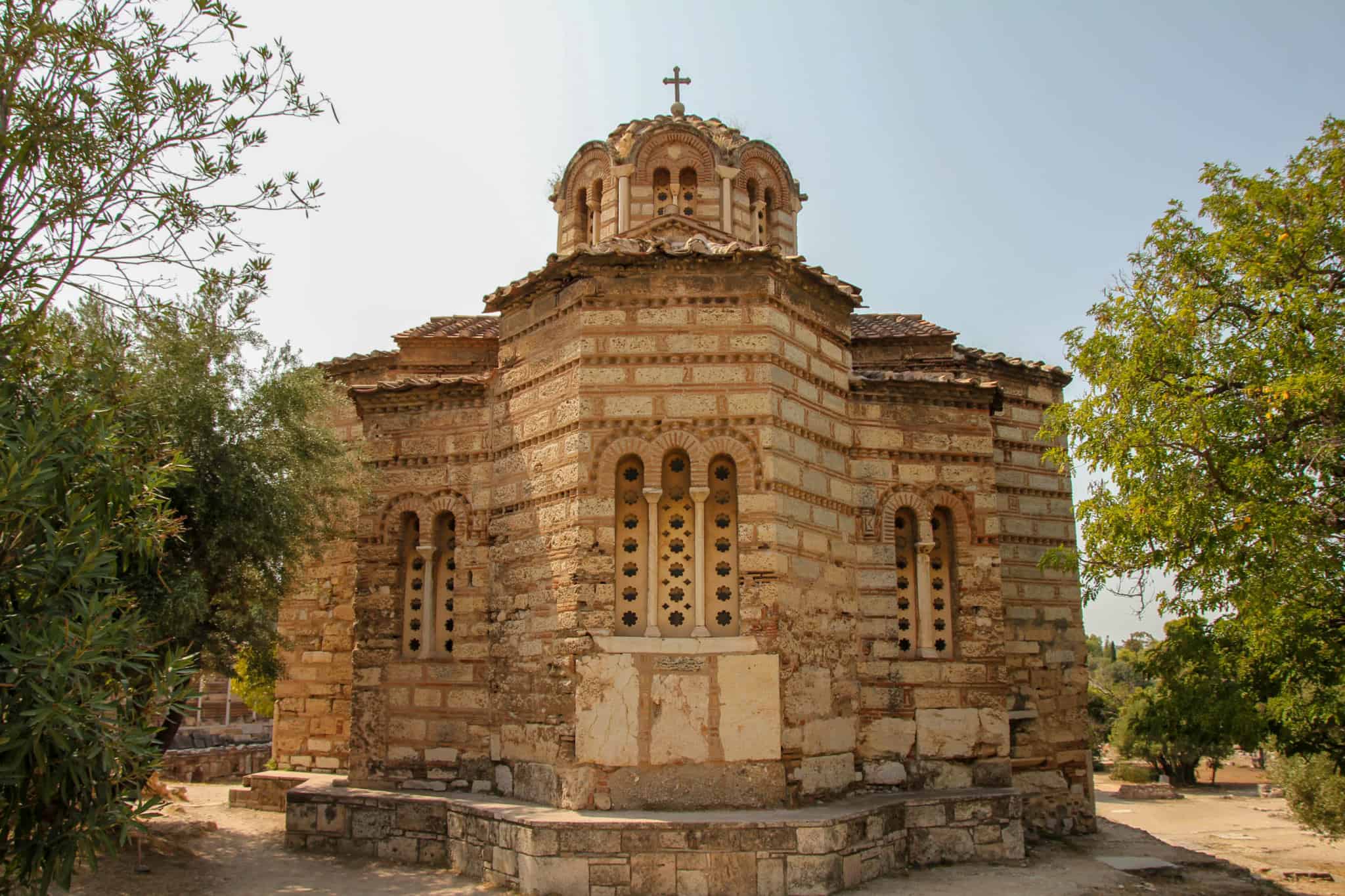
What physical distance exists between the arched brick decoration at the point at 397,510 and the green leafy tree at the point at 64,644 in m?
5.59

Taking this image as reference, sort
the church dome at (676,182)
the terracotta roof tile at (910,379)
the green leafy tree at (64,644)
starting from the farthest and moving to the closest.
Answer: the church dome at (676,182) < the terracotta roof tile at (910,379) < the green leafy tree at (64,644)

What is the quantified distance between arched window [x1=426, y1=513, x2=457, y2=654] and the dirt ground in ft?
8.00

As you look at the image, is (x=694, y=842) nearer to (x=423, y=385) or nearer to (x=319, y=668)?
(x=423, y=385)

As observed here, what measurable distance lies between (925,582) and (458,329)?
7.42 m

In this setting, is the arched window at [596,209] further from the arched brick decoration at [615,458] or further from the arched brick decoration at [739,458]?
the arched brick decoration at [739,458]

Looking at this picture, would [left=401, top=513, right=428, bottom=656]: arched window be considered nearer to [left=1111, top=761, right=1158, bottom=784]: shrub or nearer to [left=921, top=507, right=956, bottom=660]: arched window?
[left=921, top=507, right=956, bottom=660]: arched window

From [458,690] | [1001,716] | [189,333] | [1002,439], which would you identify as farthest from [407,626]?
[1002,439]

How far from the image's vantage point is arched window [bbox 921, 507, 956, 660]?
11.2 metres

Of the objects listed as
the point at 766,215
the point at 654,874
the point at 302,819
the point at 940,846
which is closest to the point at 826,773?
the point at 940,846

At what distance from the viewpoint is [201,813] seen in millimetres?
13125

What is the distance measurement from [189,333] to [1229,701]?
11.0 m

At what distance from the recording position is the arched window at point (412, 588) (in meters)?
11.6

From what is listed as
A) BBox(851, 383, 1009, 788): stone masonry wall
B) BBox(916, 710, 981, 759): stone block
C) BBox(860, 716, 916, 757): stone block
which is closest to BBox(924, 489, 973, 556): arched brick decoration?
BBox(851, 383, 1009, 788): stone masonry wall

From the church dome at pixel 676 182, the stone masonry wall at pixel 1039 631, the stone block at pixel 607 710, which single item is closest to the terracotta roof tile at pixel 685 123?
the church dome at pixel 676 182
